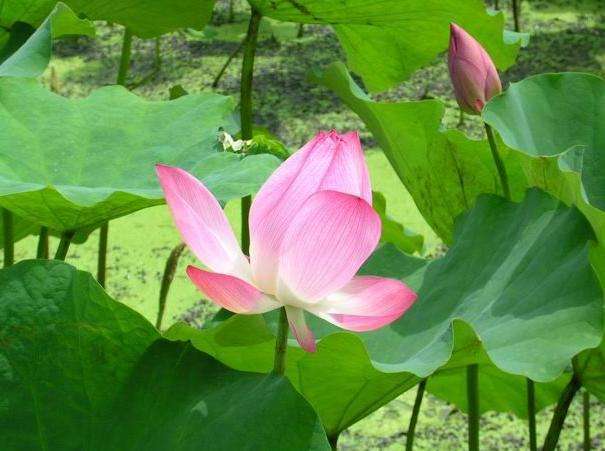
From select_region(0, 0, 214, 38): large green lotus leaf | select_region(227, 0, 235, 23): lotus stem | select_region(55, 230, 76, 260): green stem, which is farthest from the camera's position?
select_region(227, 0, 235, 23): lotus stem

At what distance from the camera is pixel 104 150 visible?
0.99 meters

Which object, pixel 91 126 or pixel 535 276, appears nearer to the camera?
pixel 535 276

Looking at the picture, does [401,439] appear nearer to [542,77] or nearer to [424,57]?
[424,57]

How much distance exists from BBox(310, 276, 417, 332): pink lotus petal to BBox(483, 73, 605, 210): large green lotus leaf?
1.48 ft

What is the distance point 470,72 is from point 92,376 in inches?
18.7

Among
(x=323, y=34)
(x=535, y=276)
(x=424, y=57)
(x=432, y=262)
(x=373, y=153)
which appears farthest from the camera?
(x=323, y=34)

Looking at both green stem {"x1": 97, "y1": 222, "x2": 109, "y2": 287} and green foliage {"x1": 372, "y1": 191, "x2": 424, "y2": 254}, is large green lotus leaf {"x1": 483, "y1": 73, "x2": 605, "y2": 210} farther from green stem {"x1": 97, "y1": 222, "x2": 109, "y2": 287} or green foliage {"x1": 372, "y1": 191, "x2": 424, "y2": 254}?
green stem {"x1": 97, "y1": 222, "x2": 109, "y2": 287}

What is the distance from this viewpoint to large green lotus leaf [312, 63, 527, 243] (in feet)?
3.68

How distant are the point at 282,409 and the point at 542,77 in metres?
0.55

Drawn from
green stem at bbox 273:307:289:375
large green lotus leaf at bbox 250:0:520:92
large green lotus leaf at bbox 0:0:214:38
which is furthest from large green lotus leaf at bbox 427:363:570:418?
green stem at bbox 273:307:289:375

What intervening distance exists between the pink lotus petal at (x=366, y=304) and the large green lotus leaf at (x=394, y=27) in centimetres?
73

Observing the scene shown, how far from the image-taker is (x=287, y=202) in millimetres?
599

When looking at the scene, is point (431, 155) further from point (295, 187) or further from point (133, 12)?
point (295, 187)

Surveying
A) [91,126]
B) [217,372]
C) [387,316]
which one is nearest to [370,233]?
[387,316]
